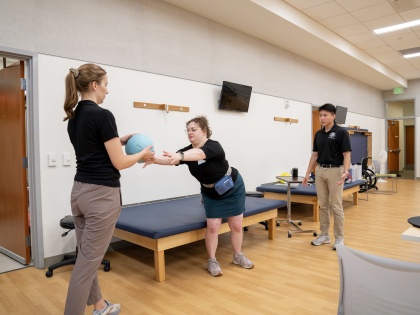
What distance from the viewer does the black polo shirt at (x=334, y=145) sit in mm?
3527

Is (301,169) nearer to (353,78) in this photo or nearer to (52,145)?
(353,78)

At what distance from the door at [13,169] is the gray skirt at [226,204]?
6.02 ft

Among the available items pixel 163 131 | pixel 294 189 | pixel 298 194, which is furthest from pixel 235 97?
pixel 298 194

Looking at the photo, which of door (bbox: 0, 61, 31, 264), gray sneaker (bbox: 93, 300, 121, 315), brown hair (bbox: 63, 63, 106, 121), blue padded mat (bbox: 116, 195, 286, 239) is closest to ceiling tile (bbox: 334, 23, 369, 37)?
blue padded mat (bbox: 116, 195, 286, 239)

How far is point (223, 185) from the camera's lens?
2807 mm

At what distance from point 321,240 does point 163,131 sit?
2.37 meters

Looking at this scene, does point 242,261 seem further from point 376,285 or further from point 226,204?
point 376,285

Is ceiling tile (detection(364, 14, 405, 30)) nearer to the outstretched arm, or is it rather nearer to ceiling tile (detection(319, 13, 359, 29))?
ceiling tile (detection(319, 13, 359, 29))

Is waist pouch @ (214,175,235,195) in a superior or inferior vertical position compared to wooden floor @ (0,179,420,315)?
superior

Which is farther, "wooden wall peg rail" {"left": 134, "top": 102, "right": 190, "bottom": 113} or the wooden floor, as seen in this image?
"wooden wall peg rail" {"left": 134, "top": 102, "right": 190, "bottom": 113}

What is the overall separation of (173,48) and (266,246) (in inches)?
111

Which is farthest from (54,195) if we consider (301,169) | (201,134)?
(301,169)

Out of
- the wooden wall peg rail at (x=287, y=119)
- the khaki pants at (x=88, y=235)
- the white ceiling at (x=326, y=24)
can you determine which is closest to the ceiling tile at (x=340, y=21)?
the white ceiling at (x=326, y=24)

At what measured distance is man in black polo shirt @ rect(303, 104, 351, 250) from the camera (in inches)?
140
